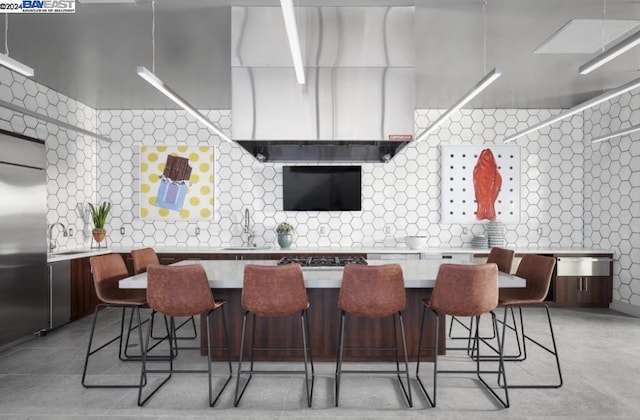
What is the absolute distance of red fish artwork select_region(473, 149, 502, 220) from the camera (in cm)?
617

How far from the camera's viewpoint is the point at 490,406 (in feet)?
9.02

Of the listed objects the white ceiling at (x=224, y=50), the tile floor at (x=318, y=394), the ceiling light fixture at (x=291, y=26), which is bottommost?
the tile floor at (x=318, y=394)

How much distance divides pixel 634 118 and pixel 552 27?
2476 millimetres

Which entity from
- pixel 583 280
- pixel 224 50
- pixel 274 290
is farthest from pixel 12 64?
pixel 583 280

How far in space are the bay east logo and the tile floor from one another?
2901mm

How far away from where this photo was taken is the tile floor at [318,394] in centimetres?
264

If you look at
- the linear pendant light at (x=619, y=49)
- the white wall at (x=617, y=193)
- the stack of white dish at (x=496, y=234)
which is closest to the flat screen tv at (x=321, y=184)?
the stack of white dish at (x=496, y=234)

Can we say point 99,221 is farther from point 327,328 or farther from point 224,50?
point 327,328

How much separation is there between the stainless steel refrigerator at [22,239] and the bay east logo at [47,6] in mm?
1140

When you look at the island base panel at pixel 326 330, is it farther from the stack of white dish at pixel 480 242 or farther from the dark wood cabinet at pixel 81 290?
the stack of white dish at pixel 480 242

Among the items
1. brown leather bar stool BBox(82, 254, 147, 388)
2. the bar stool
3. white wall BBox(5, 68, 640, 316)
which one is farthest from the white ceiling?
brown leather bar stool BBox(82, 254, 147, 388)

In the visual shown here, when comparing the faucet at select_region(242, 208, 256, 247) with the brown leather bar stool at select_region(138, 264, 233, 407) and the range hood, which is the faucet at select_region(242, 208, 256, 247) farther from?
the brown leather bar stool at select_region(138, 264, 233, 407)

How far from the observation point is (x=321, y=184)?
6.10 m

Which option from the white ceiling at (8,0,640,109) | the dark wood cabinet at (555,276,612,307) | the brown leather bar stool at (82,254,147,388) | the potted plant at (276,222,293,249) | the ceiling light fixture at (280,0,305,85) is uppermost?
the white ceiling at (8,0,640,109)
